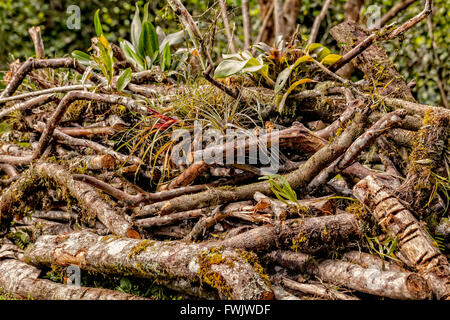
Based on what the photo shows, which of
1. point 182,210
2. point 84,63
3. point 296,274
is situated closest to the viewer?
point 296,274

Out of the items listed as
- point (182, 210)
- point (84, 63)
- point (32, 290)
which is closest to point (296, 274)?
point (182, 210)

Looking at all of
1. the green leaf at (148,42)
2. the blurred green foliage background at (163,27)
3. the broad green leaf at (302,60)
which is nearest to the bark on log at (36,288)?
the broad green leaf at (302,60)

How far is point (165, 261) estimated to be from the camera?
6.25ft

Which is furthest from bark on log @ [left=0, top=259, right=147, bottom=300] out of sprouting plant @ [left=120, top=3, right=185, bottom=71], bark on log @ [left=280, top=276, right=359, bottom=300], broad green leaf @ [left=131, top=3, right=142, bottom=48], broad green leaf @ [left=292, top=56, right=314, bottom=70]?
broad green leaf @ [left=131, top=3, right=142, bottom=48]

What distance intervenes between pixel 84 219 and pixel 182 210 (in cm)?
86

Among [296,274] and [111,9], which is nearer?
[296,274]

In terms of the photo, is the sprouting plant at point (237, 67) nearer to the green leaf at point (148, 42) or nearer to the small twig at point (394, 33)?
the small twig at point (394, 33)

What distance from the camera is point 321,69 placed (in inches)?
119

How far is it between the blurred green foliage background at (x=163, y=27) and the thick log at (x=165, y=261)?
192 inches

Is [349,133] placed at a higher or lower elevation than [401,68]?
lower

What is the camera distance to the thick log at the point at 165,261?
166 cm

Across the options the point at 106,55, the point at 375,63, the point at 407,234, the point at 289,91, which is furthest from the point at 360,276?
the point at 106,55

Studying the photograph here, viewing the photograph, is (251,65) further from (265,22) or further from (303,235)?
(265,22)
